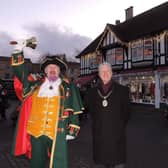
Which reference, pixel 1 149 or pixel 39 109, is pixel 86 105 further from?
pixel 1 149

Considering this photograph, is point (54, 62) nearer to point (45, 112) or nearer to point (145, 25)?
point (45, 112)

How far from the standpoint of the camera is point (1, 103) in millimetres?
13484

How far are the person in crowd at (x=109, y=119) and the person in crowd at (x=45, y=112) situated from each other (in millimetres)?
261

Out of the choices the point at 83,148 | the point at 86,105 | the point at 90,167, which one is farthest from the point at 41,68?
the point at 83,148

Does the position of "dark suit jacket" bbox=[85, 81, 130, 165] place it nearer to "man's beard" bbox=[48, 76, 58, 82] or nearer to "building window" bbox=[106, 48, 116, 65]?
"man's beard" bbox=[48, 76, 58, 82]

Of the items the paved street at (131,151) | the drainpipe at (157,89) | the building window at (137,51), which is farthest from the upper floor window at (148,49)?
the paved street at (131,151)

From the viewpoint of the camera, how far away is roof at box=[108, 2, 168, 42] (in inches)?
938

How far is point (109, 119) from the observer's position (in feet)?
12.5

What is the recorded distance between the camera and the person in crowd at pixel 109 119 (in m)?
3.79

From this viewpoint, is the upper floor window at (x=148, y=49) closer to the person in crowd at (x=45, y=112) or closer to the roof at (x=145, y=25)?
the roof at (x=145, y=25)

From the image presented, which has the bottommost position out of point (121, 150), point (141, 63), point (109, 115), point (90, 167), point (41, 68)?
point (90, 167)

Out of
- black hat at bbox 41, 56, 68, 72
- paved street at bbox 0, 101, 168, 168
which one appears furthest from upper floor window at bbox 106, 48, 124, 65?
black hat at bbox 41, 56, 68, 72

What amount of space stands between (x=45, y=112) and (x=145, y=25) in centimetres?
2448

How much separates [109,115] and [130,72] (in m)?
22.7
